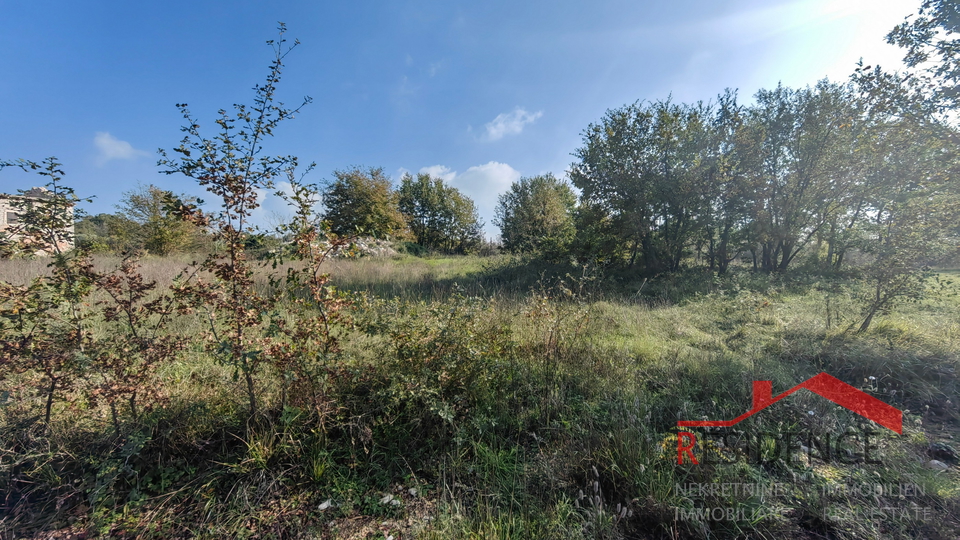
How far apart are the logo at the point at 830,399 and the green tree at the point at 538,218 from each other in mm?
8822

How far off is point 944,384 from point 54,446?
25.4 feet

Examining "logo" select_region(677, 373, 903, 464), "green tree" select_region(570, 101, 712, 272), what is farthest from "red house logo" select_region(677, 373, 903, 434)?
"green tree" select_region(570, 101, 712, 272)

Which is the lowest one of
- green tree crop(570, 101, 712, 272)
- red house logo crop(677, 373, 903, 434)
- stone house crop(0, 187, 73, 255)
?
red house logo crop(677, 373, 903, 434)

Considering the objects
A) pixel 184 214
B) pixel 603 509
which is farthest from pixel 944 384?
pixel 184 214

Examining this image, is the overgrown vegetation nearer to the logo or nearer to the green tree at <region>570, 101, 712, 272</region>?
the logo

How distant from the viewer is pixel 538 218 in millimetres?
20516

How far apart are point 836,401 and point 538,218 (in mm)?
18236

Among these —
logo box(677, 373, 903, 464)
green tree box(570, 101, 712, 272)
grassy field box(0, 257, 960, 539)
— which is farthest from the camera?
green tree box(570, 101, 712, 272)

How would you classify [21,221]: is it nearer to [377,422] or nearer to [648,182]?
[377,422]

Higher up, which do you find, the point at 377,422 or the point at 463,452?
the point at 377,422

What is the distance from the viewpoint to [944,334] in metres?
4.14

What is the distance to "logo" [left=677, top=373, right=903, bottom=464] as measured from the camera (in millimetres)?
2449

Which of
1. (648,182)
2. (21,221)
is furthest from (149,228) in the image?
(648,182)

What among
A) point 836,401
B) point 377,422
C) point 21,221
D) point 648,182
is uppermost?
point 648,182
